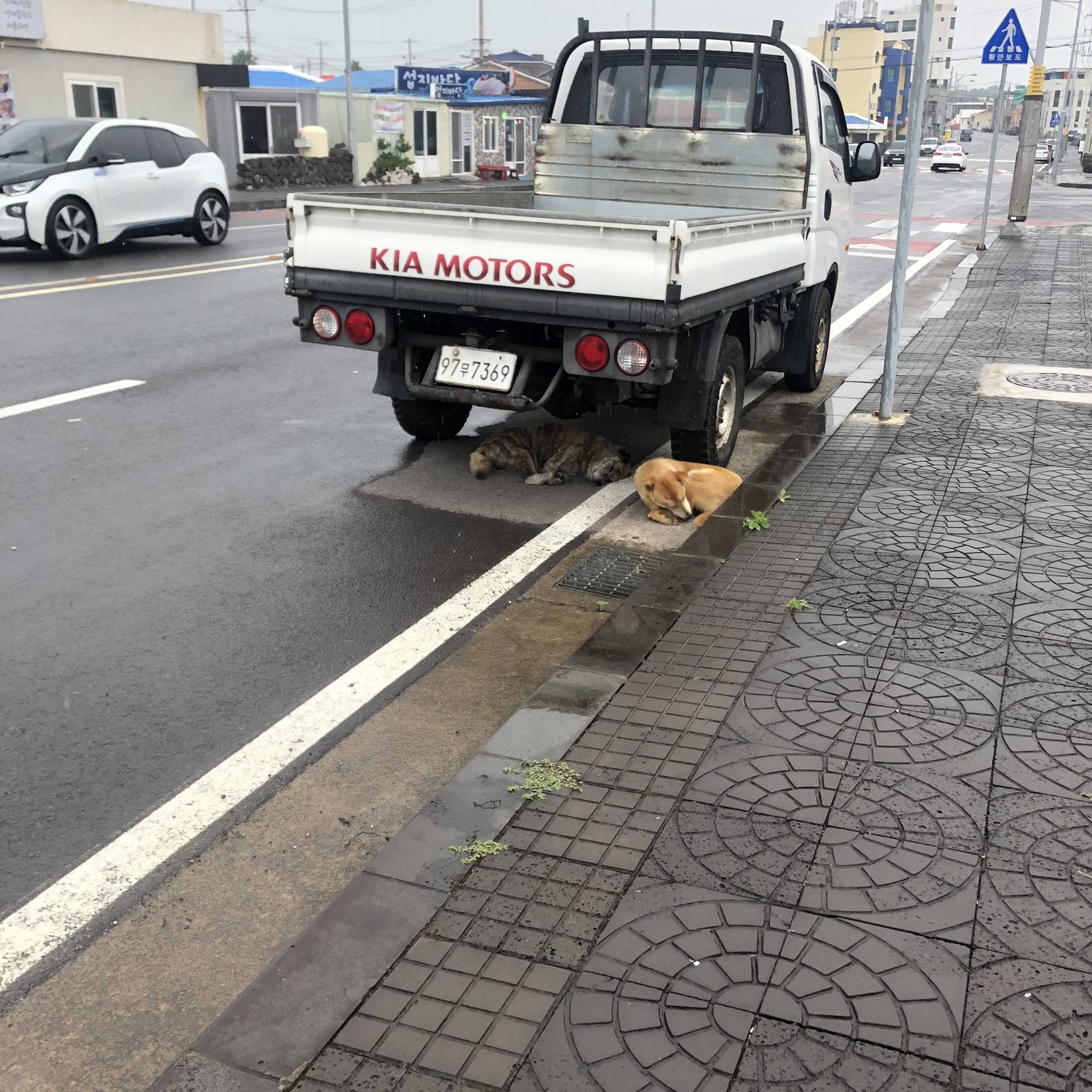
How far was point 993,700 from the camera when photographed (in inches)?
166

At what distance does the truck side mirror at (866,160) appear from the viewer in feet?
29.7

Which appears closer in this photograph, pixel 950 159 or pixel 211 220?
pixel 211 220

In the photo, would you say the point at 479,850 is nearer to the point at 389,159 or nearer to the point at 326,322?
the point at 326,322

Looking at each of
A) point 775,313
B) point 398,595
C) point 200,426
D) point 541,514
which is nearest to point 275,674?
point 398,595

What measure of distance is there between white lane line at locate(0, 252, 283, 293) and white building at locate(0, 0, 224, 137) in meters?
12.9

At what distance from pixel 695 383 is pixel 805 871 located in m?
3.69

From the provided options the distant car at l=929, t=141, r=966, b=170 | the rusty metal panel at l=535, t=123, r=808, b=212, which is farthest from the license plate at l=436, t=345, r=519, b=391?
the distant car at l=929, t=141, r=966, b=170

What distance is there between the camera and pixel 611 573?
5.60 metres

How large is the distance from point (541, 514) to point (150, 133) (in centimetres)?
1337

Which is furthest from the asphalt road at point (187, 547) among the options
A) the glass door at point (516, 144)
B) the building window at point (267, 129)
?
the glass door at point (516, 144)

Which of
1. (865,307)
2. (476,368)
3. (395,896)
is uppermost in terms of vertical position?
(476,368)

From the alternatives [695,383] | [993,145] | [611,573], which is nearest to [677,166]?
[695,383]

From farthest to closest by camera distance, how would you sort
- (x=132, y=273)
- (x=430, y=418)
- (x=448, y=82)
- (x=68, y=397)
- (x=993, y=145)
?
(x=448, y=82) < (x=993, y=145) < (x=132, y=273) < (x=68, y=397) < (x=430, y=418)

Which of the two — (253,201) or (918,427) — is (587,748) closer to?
(918,427)
